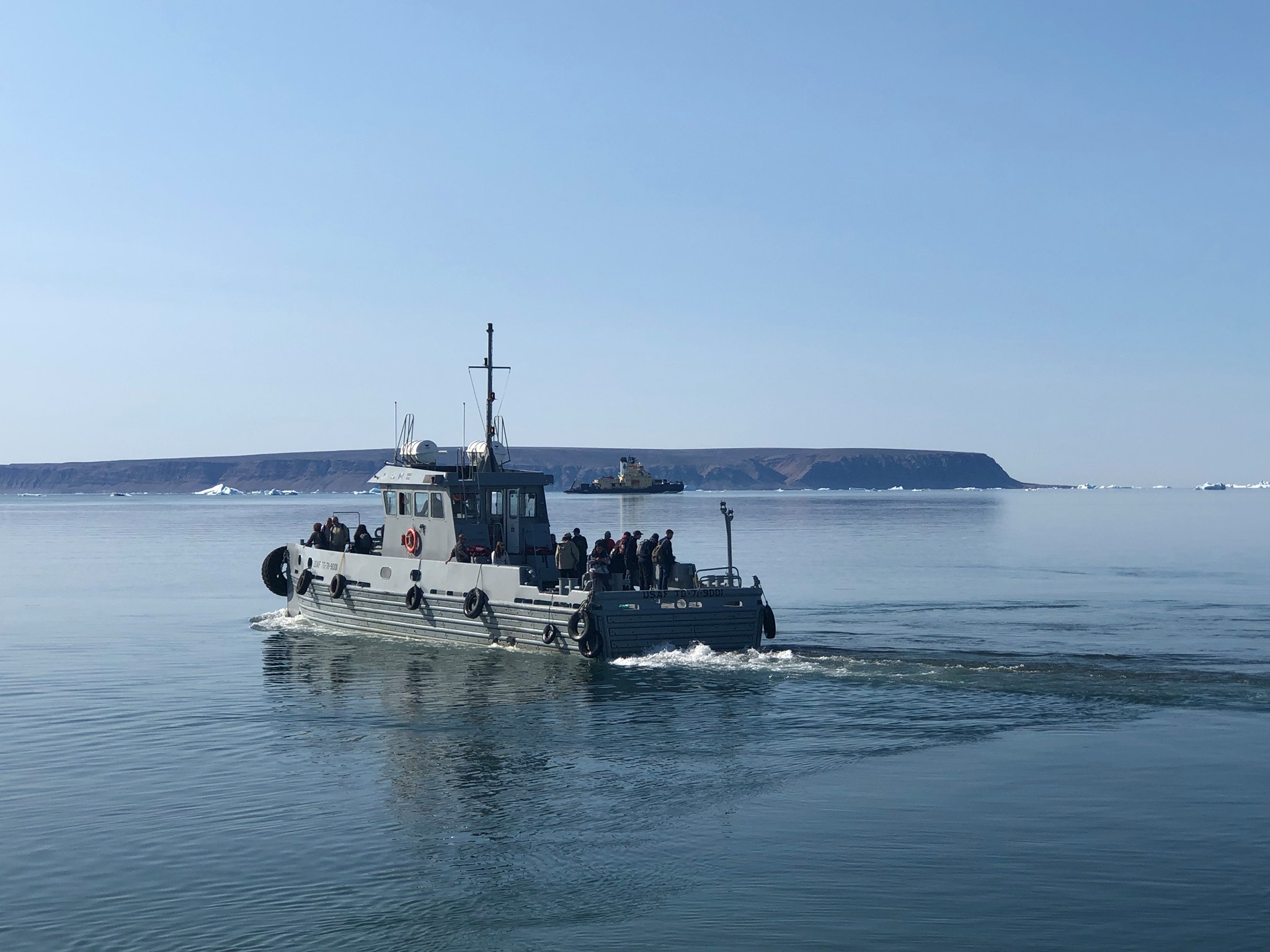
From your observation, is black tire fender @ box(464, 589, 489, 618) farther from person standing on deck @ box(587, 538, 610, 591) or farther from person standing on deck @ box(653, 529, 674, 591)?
person standing on deck @ box(653, 529, 674, 591)

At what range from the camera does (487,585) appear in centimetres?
2800

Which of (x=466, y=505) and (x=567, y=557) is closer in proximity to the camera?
(x=567, y=557)

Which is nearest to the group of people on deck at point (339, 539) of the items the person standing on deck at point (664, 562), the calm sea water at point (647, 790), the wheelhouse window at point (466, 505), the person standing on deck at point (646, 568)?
the calm sea water at point (647, 790)

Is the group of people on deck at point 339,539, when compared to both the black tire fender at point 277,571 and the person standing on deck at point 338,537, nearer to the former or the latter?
the person standing on deck at point 338,537

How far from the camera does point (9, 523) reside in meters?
131

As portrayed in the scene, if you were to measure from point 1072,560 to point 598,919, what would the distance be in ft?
177

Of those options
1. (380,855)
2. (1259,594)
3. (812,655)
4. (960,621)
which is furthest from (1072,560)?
(380,855)

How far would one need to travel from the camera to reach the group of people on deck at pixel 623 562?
88.0ft

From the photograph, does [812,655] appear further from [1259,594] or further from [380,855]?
[1259,594]

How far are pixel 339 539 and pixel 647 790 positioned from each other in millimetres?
19424

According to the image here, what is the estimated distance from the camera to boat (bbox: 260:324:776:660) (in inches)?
1022

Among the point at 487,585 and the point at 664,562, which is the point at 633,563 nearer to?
the point at 664,562

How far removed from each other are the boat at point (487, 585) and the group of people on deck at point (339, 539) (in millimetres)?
201

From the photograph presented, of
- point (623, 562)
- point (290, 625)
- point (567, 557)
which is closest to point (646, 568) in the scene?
point (623, 562)
